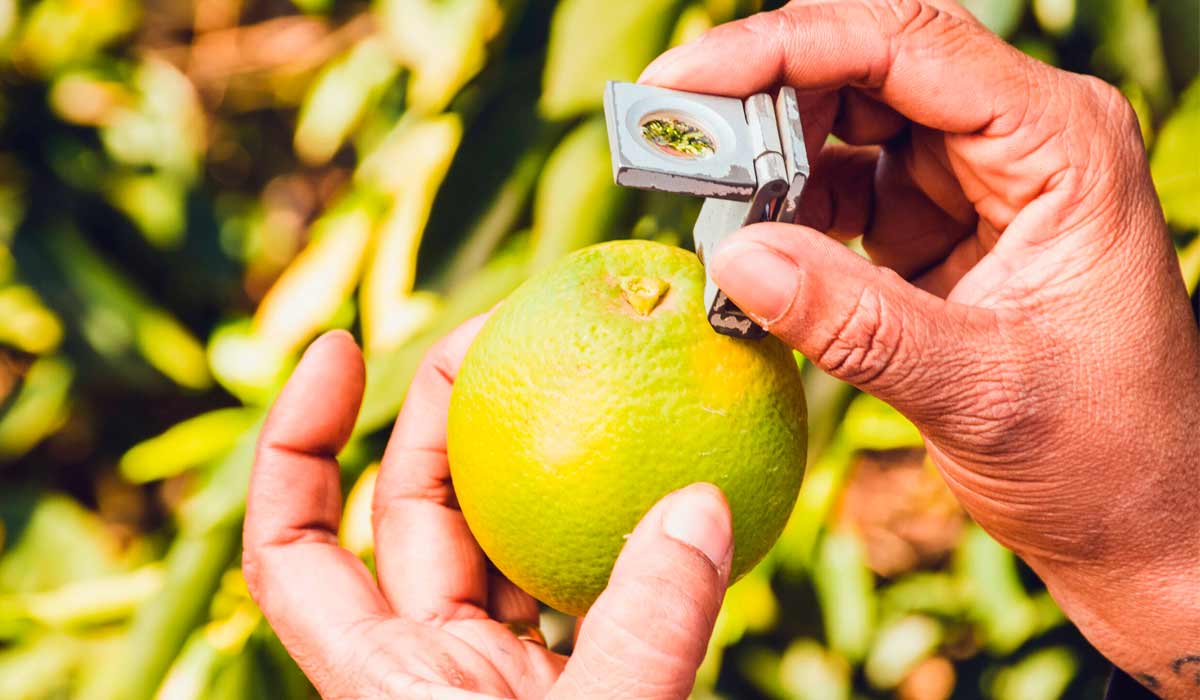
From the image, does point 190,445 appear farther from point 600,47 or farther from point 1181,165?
point 1181,165

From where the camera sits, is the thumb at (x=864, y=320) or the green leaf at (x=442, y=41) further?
the green leaf at (x=442, y=41)

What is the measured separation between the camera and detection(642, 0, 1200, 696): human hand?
92cm

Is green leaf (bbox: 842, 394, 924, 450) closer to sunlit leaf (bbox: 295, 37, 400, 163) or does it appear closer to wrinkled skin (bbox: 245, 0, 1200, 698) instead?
wrinkled skin (bbox: 245, 0, 1200, 698)

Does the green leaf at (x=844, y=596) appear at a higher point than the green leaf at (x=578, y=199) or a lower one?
lower

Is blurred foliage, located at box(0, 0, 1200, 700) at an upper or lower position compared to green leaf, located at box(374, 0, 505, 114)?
lower

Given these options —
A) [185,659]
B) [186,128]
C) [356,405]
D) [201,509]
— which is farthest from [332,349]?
[186,128]

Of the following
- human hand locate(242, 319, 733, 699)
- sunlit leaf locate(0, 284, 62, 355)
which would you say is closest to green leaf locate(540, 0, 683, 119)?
human hand locate(242, 319, 733, 699)

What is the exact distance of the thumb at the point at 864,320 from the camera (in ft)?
2.76

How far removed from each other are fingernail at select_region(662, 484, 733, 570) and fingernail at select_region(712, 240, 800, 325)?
0.17 m

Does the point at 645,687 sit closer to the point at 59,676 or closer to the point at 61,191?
the point at 59,676

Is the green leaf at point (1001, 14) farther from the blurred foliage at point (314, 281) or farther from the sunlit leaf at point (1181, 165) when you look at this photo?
the sunlit leaf at point (1181, 165)

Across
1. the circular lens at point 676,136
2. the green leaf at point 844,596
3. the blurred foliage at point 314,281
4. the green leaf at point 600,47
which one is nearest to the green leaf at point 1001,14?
the blurred foliage at point 314,281

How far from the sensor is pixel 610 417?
884 millimetres

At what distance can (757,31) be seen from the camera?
1030 millimetres
